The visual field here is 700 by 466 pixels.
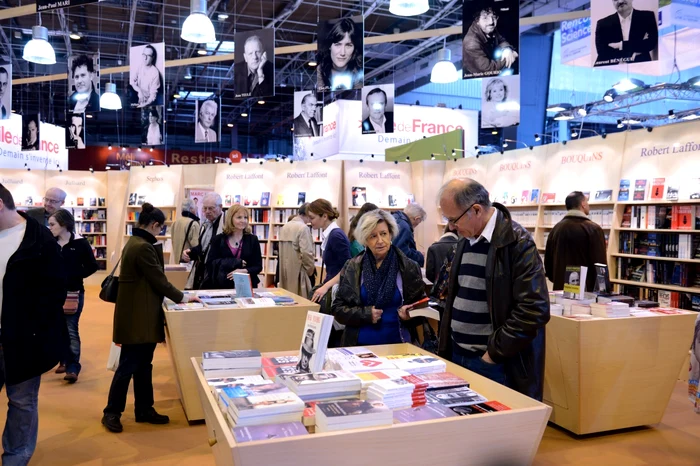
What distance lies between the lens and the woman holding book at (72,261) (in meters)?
4.98

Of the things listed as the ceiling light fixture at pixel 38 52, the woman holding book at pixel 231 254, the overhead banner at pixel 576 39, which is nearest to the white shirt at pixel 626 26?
the woman holding book at pixel 231 254

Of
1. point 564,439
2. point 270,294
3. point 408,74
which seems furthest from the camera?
point 408,74

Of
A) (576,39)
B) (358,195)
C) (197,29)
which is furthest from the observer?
(358,195)

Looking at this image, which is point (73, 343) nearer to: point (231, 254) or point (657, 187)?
point (231, 254)

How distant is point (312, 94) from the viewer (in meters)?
11.2

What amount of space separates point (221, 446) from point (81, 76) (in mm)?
8971

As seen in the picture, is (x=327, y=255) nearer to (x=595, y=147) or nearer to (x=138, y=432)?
(x=138, y=432)

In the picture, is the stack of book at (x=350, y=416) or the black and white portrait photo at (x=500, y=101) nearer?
the stack of book at (x=350, y=416)

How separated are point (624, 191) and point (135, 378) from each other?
5.75 metres

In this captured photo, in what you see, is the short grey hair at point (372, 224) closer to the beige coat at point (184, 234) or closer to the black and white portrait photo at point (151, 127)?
the beige coat at point (184, 234)

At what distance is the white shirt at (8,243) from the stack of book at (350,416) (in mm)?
1841

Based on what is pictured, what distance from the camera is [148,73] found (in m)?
8.38

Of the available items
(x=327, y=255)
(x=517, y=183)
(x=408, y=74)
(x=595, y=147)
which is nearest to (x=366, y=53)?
(x=408, y=74)

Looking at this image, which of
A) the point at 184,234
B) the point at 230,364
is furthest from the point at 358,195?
the point at 230,364
